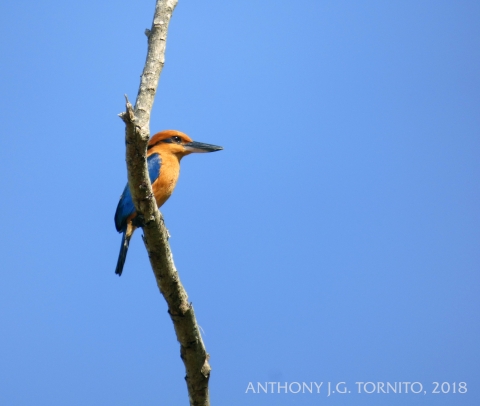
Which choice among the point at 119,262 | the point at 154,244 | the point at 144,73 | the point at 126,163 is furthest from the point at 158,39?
the point at 119,262

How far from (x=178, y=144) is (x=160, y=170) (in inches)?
24.3

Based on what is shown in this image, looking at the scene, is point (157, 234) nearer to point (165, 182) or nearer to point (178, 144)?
point (165, 182)

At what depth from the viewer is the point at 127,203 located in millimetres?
5445

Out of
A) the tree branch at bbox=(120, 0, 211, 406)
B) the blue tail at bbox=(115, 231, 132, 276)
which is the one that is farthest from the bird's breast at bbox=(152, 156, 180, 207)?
the tree branch at bbox=(120, 0, 211, 406)

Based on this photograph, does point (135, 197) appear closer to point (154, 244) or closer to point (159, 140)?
point (154, 244)

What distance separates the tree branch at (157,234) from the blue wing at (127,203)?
4.18 ft

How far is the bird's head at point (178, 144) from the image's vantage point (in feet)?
20.7

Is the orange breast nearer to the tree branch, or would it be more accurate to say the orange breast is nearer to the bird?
the bird

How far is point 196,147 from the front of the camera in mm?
6355

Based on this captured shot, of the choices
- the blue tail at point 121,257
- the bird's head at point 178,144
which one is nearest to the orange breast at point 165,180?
the bird's head at point 178,144

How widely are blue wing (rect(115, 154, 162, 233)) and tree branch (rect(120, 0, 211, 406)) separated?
1274 mm

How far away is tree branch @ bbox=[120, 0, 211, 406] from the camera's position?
352 cm

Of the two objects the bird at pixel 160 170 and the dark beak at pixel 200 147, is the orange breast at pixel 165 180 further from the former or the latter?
the dark beak at pixel 200 147

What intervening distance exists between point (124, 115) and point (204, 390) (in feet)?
7.07
